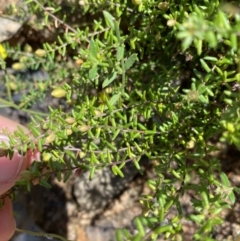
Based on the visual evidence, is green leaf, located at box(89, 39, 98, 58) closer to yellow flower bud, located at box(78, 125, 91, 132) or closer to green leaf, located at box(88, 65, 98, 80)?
green leaf, located at box(88, 65, 98, 80)

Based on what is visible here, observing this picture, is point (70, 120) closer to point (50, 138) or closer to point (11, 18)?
point (50, 138)

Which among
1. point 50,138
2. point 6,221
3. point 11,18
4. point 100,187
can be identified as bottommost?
point 100,187

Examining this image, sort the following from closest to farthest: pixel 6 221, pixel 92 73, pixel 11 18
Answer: pixel 92 73 → pixel 6 221 → pixel 11 18

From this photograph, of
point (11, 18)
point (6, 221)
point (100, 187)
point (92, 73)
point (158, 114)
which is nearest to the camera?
point (92, 73)

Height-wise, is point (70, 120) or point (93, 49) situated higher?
point (93, 49)

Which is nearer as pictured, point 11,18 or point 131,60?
point 131,60

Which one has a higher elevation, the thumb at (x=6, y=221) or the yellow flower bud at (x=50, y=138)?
the yellow flower bud at (x=50, y=138)

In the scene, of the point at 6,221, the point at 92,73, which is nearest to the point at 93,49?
the point at 92,73

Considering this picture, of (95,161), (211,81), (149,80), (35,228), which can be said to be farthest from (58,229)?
(211,81)

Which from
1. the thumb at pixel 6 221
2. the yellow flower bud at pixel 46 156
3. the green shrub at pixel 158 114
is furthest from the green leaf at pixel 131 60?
the thumb at pixel 6 221

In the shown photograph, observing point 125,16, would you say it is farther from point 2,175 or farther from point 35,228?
point 35,228

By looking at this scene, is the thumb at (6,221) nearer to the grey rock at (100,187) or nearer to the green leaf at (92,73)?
the grey rock at (100,187)
